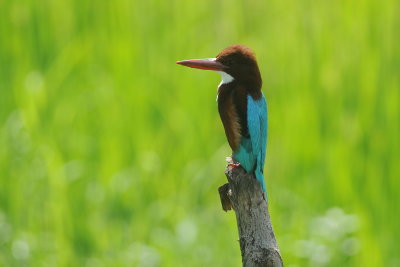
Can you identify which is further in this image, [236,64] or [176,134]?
[176,134]

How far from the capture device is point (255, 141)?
267cm

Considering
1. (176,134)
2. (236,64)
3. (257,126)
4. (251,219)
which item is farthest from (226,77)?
(176,134)

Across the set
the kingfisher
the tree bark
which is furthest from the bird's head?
the tree bark

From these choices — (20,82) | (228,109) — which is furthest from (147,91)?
(228,109)

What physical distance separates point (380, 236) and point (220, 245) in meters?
0.74

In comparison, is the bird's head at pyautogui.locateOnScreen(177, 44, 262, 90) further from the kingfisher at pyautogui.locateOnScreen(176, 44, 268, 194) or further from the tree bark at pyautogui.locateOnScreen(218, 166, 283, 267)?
the tree bark at pyautogui.locateOnScreen(218, 166, 283, 267)

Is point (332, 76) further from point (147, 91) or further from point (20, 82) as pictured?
point (20, 82)

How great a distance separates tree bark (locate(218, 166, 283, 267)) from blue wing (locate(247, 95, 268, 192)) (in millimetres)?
94

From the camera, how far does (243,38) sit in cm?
517

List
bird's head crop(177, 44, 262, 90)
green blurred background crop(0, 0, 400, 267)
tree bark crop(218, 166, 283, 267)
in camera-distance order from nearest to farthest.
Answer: tree bark crop(218, 166, 283, 267), bird's head crop(177, 44, 262, 90), green blurred background crop(0, 0, 400, 267)

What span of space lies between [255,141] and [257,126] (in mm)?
44

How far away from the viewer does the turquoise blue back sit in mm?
2602

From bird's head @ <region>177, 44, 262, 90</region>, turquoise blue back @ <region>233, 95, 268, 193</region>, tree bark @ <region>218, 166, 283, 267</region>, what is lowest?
tree bark @ <region>218, 166, 283, 267</region>

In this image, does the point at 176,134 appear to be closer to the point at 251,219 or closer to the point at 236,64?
the point at 236,64
